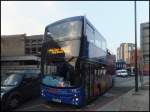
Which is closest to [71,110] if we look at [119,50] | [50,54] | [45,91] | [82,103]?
[82,103]

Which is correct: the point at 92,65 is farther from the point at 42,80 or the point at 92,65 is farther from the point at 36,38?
the point at 36,38

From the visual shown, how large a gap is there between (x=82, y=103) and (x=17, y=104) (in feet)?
9.57

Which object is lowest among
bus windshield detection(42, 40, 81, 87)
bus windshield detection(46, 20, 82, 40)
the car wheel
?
the car wheel

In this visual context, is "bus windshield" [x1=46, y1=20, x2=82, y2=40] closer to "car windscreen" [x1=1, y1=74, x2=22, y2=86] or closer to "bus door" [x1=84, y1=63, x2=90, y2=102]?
"bus door" [x1=84, y1=63, x2=90, y2=102]

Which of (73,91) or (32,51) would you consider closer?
(73,91)

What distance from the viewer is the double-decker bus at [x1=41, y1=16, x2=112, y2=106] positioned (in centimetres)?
1408

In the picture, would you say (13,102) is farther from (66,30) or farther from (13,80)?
(66,30)

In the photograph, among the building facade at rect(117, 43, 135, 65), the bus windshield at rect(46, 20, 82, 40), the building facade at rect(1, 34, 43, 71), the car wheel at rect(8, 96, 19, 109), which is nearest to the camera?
the car wheel at rect(8, 96, 19, 109)

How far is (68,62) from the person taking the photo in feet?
46.5

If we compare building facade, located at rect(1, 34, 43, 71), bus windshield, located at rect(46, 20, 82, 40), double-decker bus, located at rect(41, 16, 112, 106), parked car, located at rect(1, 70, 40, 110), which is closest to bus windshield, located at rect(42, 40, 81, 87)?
double-decker bus, located at rect(41, 16, 112, 106)

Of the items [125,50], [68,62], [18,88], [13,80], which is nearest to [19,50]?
[125,50]

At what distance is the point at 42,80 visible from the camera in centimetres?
1523

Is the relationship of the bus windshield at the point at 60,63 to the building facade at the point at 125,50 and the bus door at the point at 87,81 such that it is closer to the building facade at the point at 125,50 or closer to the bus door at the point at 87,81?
the bus door at the point at 87,81

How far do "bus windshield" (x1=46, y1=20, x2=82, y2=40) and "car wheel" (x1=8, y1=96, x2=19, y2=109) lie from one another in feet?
10.5
